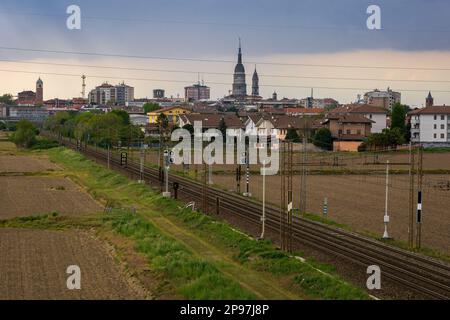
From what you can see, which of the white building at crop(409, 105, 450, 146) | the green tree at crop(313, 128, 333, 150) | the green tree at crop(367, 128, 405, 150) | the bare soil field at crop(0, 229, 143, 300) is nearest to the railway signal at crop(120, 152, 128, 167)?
the green tree at crop(313, 128, 333, 150)

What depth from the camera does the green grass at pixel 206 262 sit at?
45.8ft

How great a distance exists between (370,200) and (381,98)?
107 meters

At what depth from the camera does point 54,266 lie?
16891mm

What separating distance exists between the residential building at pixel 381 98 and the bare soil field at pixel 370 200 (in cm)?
8799

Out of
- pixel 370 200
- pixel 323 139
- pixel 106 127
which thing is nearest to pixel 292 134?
pixel 323 139

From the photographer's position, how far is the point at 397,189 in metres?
36.7

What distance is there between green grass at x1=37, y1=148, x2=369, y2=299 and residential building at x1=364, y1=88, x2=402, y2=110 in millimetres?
107515

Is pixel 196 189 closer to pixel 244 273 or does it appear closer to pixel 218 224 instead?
pixel 218 224

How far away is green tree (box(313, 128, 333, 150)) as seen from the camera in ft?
226

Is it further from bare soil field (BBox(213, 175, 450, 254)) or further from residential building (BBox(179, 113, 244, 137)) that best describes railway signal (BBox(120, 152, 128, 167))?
residential building (BBox(179, 113, 244, 137))

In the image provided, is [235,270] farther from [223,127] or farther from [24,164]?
[223,127]

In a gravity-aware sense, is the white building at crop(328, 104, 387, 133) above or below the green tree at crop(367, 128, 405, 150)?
above

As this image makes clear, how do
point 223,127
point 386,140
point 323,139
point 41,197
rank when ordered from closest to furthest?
point 41,197 < point 386,140 < point 323,139 < point 223,127
